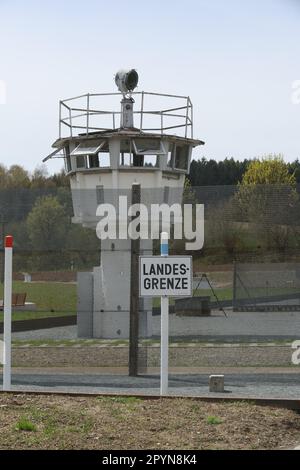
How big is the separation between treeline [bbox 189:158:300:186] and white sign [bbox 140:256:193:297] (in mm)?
47467

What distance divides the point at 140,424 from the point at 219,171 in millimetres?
57078

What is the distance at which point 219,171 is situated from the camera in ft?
215

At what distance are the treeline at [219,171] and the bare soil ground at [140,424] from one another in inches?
1919

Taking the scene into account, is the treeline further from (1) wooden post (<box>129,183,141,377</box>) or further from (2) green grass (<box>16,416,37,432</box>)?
(2) green grass (<box>16,416,37,432</box>)

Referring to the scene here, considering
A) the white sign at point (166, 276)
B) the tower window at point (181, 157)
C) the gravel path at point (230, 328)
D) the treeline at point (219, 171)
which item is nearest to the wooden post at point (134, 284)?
the white sign at point (166, 276)

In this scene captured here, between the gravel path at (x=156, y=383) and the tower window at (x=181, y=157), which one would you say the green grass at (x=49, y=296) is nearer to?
the tower window at (x=181, y=157)

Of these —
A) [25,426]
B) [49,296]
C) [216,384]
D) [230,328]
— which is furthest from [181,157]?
[25,426]

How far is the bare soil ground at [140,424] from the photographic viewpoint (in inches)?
322

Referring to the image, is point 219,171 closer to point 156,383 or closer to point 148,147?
point 148,147

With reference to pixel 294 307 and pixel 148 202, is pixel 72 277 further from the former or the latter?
pixel 294 307

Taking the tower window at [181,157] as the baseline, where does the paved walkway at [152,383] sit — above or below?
below

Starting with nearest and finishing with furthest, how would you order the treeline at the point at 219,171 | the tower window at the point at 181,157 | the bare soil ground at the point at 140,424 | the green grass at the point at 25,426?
the bare soil ground at the point at 140,424 < the green grass at the point at 25,426 < the tower window at the point at 181,157 < the treeline at the point at 219,171

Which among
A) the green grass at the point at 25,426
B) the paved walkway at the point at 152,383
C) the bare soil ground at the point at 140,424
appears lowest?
the paved walkway at the point at 152,383
